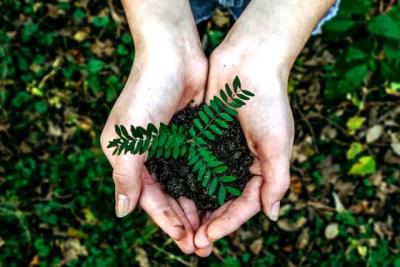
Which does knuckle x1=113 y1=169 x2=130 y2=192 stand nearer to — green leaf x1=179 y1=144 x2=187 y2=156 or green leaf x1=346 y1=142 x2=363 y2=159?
green leaf x1=179 y1=144 x2=187 y2=156

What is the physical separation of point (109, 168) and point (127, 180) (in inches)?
61.3

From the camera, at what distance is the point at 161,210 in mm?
2627

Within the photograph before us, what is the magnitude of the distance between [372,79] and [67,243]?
2.88 meters

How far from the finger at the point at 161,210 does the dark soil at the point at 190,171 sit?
0.10 m

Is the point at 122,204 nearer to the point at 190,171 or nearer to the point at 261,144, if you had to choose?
the point at 190,171

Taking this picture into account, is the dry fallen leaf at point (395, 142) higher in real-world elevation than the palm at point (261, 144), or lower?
lower

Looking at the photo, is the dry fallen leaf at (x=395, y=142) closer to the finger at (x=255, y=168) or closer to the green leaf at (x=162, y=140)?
→ the finger at (x=255, y=168)

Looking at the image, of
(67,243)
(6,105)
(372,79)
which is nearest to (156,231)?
(67,243)

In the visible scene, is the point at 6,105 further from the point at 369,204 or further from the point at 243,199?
the point at 369,204

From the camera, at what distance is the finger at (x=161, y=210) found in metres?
2.62

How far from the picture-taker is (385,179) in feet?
13.3

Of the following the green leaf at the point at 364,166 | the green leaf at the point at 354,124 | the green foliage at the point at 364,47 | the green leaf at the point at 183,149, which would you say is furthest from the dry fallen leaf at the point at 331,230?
the green leaf at the point at 183,149

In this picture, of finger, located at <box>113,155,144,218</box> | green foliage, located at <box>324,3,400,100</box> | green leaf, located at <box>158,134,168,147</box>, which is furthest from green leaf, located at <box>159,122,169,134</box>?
green foliage, located at <box>324,3,400,100</box>

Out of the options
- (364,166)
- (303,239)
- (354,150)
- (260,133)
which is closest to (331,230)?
(303,239)
